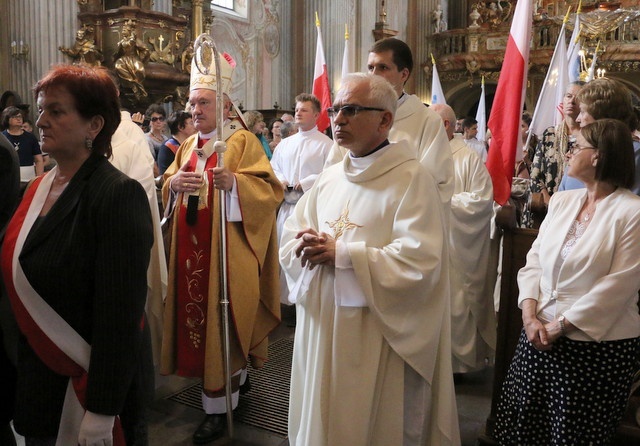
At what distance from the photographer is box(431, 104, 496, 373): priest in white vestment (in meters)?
3.97

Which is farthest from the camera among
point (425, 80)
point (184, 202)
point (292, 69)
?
point (425, 80)

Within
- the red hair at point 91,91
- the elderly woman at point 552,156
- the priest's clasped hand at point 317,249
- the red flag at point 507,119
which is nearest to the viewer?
the red hair at point 91,91

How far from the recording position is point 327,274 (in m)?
2.38

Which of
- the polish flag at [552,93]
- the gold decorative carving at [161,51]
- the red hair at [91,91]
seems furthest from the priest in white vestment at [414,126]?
the gold decorative carving at [161,51]

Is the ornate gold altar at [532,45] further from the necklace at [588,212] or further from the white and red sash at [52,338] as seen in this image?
the white and red sash at [52,338]

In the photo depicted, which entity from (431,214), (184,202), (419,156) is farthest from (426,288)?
(184,202)

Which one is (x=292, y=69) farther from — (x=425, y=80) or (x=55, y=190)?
(x=55, y=190)

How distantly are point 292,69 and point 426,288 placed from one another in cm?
1166

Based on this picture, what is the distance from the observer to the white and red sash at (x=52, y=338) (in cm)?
165

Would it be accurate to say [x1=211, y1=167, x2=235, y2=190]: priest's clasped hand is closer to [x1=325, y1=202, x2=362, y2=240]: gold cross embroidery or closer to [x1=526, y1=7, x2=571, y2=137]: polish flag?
[x1=325, y1=202, x2=362, y2=240]: gold cross embroidery

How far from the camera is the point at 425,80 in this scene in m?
16.7

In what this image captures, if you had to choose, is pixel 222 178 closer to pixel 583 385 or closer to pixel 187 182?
pixel 187 182

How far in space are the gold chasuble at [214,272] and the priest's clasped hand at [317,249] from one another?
1098 millimetres

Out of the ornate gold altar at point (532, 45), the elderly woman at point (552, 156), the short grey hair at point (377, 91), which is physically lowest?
the elderly woman at point (552, 156)
